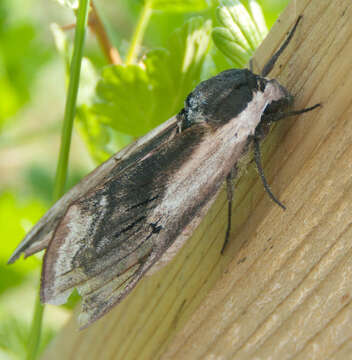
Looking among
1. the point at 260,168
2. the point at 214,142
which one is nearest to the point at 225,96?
the point at 214,142

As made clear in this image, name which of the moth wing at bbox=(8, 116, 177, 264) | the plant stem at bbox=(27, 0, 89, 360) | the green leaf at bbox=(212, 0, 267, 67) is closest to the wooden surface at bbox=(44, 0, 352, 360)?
the green leaf at bbox=(212, 0, 267, 67)

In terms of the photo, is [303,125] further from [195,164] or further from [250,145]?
[195,164]

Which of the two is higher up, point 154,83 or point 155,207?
point 154,83

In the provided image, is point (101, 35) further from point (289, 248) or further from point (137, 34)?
point (289, 248)

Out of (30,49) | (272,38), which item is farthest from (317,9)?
(30,49)

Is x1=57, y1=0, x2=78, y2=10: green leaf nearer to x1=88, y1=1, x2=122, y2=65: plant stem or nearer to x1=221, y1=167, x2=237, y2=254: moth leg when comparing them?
x1=88, y1=1, x2=122, y2=65: plant stem
